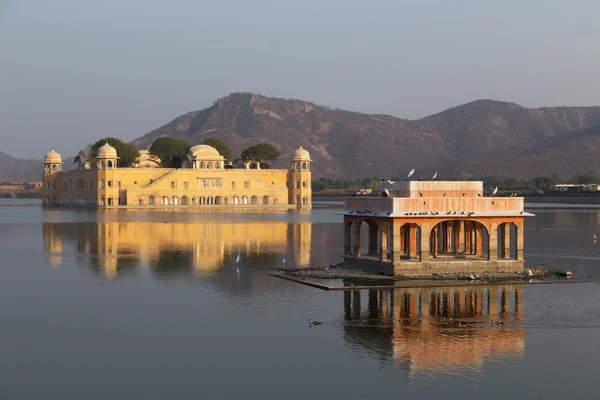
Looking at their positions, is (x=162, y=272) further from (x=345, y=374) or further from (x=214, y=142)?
(x=214, y=142)

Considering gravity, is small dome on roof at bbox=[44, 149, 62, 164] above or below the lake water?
above

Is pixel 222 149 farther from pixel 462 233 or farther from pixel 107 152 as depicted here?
pixel 462 233

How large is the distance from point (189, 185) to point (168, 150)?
51.9 feet

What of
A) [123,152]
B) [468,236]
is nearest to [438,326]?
[468,236]

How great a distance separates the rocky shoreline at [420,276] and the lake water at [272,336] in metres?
0.97

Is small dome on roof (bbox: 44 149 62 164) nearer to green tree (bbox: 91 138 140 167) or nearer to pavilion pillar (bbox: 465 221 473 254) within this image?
green tree (bbox: 91 138 140 167)

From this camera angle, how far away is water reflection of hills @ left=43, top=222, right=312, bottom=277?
37719mm

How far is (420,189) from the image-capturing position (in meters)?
30.8

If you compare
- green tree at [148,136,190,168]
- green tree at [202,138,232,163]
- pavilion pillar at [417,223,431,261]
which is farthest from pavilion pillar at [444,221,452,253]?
green tree at [202,138,232,163]

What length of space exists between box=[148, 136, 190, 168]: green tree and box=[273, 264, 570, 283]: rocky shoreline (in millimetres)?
94356

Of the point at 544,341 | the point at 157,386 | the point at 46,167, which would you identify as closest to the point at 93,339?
the point at 157,386

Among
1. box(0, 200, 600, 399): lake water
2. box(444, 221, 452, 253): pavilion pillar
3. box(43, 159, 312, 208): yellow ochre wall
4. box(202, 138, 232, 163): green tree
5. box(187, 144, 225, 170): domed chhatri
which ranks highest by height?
box(202, 138, 232, 163): green tree

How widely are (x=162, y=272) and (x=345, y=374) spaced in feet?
56.8

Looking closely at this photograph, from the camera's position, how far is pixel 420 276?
29719 millimetres
